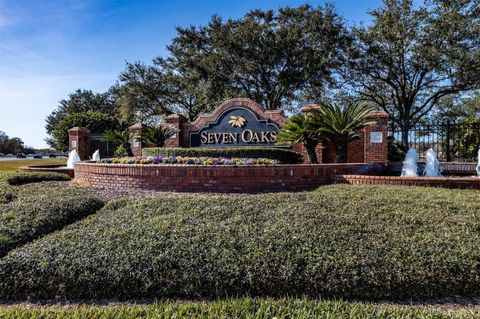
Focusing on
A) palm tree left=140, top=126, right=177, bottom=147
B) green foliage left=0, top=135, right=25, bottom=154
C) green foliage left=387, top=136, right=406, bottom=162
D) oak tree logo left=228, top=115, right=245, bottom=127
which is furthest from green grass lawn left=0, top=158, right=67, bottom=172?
green foliage left=0, top=135, right=25, bottom=154

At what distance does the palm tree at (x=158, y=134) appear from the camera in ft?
41.9

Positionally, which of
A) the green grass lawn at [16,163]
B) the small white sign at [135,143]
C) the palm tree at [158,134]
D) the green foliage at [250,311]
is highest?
the palm tree at [158,134]

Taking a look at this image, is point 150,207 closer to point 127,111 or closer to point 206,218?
point 206,218

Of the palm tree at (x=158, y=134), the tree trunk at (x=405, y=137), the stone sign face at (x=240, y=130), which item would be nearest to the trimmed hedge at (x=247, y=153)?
the stone sign face at (x=240, y=130)

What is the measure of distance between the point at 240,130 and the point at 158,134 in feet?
10.8

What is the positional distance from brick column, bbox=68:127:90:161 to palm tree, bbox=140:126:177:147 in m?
4.75

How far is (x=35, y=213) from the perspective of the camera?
4391mm

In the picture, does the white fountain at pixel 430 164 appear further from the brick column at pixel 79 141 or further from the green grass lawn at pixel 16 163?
the green grass lawn at pixel 16 163

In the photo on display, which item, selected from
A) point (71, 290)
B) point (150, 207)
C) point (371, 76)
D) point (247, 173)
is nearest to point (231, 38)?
point (371, 76)

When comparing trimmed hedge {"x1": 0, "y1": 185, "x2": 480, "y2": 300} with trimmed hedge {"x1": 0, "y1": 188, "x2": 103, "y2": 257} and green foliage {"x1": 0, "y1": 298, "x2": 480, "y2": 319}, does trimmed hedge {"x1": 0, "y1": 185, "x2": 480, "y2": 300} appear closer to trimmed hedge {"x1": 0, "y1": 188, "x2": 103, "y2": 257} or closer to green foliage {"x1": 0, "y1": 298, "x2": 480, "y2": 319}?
green foliage {"x1": 0, "y1": 298, "x2": 480, "y2": 319}

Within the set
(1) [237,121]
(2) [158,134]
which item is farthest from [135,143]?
(1) [237,121]

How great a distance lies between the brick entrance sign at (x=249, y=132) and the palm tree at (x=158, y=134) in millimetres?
305

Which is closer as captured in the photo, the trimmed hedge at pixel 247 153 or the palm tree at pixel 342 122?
the palm tree at pixel 342 122

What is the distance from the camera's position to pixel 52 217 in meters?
4.29
